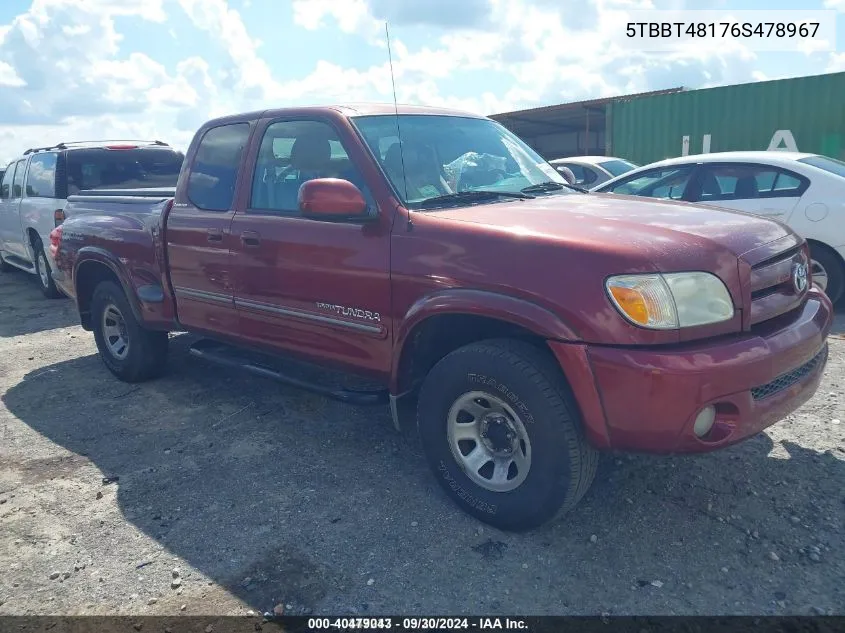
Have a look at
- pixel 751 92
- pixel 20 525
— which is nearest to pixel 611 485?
Answer: pixel 20 525

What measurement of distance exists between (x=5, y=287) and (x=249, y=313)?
852 centimetres

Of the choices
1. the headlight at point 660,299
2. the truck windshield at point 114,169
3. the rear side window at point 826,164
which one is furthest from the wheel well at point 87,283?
the rear side window at point 826,164

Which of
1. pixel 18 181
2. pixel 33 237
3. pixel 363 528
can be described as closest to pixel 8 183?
pixel 18 181

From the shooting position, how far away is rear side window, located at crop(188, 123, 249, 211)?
431cm

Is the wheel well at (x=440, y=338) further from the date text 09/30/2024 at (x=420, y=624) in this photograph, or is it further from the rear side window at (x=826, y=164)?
the rear side window at (x=826, y=164)

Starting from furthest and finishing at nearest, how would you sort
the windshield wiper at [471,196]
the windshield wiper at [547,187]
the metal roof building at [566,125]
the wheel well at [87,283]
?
1. the metal roof building at [566,125]
2. the wheel well at [87,283]
3. the windshield wiper at [547,187]
4. the windshield wiper at [471,196]

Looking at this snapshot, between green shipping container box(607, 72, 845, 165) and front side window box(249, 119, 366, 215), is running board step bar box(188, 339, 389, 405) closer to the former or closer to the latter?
front side window box(249, 119, 366, 215)

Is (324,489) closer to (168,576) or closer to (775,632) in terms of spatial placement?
(168,576)

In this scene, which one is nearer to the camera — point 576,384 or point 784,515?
point 576,384

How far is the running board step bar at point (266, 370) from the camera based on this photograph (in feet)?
12.0

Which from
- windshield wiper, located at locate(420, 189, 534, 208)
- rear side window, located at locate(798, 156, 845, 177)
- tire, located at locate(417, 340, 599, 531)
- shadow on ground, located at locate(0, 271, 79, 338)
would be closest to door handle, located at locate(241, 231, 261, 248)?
A: windshield wiper, located at locate(420, 189, 534, 208)

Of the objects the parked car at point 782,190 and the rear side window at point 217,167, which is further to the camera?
the parked car at point 782,190

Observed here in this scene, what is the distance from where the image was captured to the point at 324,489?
364 centimetres

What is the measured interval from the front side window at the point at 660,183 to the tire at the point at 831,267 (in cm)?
134
